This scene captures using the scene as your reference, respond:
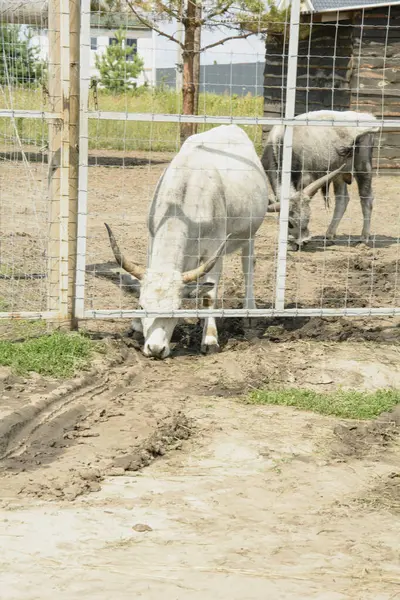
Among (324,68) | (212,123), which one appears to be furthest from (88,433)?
(324,68)

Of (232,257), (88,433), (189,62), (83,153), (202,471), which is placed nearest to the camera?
(202,471)

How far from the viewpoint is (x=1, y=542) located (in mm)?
4027

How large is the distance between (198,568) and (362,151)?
32.5 feet

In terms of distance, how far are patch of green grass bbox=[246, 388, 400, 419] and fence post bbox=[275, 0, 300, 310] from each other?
118cm

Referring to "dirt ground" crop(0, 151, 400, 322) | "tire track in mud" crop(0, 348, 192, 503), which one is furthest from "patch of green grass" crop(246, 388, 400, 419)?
"dirt ground" crop(0, 151, 400, 322)

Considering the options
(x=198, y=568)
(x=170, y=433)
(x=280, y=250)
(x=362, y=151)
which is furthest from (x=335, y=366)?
(x=362, y=151)

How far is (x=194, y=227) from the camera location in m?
7.61

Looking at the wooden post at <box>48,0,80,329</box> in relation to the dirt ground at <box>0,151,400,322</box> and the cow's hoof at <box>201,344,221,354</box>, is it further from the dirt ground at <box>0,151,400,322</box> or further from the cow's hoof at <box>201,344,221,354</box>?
the cow's hoof at <box>201,344,221,354</box>

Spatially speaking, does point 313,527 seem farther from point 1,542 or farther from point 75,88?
point 75,88

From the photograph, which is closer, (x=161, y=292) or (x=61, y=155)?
(x=61, y=155)

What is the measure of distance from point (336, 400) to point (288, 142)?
6.81ft

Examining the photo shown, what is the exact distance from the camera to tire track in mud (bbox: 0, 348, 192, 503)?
486 cm

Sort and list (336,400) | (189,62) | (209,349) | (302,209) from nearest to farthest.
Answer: (336,400)
(209,349)
(302,209)
(189,62)

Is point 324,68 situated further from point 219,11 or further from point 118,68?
point 118,68
